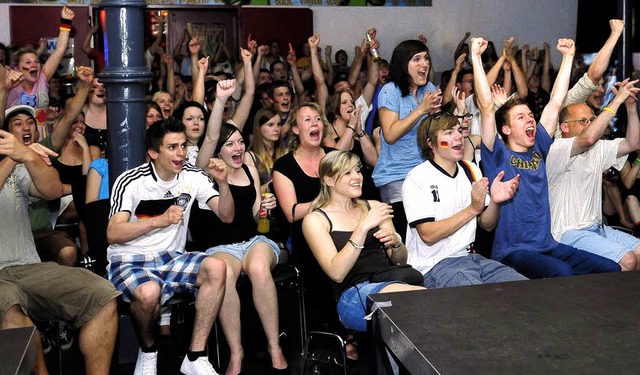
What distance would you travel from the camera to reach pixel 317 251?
4.30 metres

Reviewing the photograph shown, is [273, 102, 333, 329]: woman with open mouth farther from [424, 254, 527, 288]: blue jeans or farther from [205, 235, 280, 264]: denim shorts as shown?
[424, 254, 527, 288]: blue jeans

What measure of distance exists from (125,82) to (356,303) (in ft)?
6.26

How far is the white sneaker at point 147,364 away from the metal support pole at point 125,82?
1074mm

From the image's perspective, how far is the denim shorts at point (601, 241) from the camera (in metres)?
4.96

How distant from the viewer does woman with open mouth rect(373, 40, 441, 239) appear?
18.0ft

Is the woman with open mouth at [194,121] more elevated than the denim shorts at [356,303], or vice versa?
the woman with open mouth at [194,121]

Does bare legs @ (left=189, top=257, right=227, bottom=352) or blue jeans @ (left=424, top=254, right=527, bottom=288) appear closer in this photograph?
blue jeans @ (left=424, top=254, right=527, bottom=288)

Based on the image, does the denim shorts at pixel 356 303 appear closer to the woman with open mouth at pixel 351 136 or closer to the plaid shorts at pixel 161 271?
the plaid shorts at pixel 161 271

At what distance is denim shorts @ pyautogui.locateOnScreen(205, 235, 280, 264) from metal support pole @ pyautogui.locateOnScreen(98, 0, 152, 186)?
677mm

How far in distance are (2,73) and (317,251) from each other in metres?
2.98

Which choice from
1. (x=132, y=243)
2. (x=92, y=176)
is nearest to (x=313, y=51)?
(x=92, y=176)

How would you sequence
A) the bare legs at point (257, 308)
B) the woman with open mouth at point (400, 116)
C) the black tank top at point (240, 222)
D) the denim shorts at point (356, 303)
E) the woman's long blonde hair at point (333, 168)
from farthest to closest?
the woman with open mouth at point (400, 116), the black tank top at point (240, 222), the bare legs at point (257, 308), the woman's long blonde hair at point (333, 168), the denim shorts at point (356, 303)

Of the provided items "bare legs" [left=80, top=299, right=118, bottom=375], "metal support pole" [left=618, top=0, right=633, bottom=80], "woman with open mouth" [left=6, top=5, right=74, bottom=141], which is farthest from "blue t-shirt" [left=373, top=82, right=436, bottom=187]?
"woman with open mouth" [left=6, top=5, right=74, bottom=141]

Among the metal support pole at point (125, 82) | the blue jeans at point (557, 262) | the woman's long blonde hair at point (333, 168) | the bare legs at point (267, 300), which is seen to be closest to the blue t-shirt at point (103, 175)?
the metal support pole at point (125, 82)
